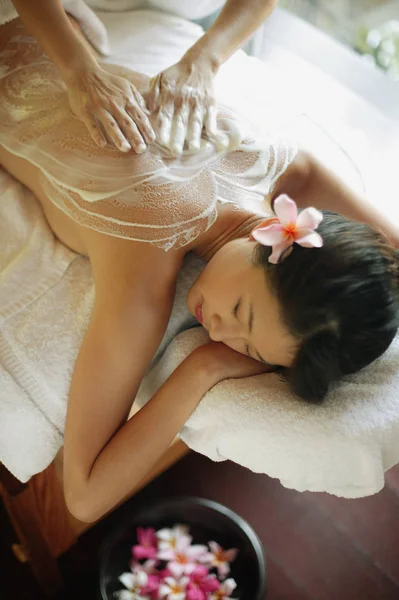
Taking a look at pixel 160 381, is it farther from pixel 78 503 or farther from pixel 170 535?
pixel 170 535

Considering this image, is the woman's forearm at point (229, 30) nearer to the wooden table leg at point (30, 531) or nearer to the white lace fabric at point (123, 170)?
the white lace fabric at point (123, 170)

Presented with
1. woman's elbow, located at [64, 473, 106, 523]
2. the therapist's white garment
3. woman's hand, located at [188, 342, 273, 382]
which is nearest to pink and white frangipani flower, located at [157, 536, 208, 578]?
woman's elbow, located at [64, 473, 106, 523]

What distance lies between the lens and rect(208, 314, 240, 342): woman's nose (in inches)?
36.0

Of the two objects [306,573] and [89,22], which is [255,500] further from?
[89,22]

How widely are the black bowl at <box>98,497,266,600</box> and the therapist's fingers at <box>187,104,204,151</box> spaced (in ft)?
2.52

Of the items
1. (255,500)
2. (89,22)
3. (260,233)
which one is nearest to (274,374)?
(260,233)

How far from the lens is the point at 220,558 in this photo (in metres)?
1.29

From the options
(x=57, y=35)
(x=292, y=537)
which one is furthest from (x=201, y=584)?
(x=57, y=35)

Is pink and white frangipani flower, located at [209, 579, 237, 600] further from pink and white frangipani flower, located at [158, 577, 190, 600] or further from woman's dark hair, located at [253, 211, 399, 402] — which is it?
woman's dark hair, located at [253, 211, 399, 402]

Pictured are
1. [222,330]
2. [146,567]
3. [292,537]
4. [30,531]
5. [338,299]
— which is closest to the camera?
[338,299]

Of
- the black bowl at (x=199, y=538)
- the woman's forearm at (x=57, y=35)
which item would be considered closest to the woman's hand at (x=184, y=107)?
the woman's forearm at (x=57, y=35)

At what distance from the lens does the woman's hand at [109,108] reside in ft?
3.22

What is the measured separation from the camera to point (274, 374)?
0.98m

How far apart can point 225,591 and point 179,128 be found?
93 cm
